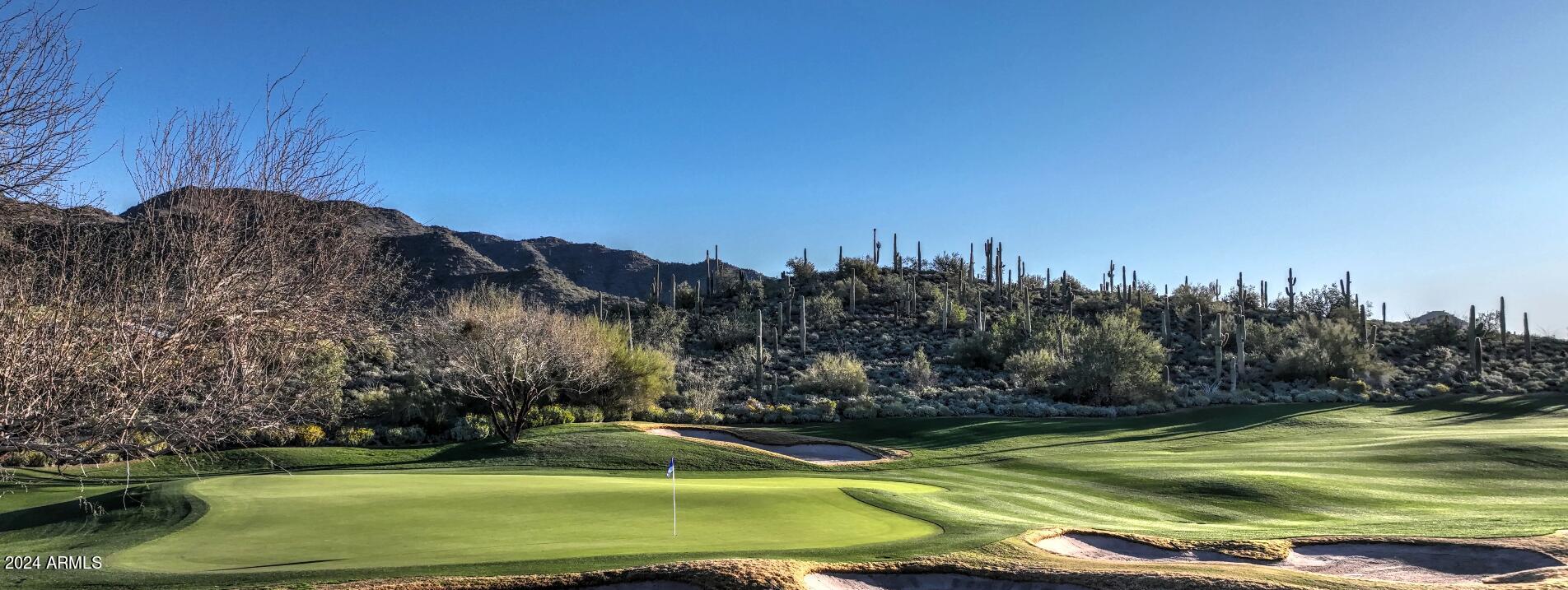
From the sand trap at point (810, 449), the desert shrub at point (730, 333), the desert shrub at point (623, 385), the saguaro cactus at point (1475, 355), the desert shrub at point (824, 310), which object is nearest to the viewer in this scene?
the sand trap at point (810, 449)

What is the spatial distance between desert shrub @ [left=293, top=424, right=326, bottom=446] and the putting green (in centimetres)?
1480

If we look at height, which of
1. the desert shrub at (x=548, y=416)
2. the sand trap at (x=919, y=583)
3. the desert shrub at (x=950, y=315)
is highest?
the desert shrub at (x=950, y=315)

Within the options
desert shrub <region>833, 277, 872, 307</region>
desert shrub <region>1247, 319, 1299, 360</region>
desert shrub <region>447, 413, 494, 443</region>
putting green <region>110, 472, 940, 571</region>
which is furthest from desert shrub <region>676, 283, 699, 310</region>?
putting green <region>110, 472, 940, 571</region>

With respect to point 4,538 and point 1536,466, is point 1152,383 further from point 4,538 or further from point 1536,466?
point 4,538

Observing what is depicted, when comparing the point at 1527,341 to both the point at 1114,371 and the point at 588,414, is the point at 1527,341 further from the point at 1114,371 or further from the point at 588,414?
the point at 588,414

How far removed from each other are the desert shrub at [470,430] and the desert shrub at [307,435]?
444 cm

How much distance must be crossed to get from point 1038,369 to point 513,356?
25.9m

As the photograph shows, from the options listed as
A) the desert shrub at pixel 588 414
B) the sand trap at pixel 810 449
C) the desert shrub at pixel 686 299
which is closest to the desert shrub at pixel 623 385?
the desert shrub at pixel 588 414

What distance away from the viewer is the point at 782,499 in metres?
16.4

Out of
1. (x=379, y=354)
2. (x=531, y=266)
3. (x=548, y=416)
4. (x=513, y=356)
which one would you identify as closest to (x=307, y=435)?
(x=513, y=356)

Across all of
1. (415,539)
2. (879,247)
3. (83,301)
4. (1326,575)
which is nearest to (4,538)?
(83,301)

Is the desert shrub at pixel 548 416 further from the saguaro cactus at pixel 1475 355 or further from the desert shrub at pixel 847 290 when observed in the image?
the saguaro cactus at pixel 1475 355

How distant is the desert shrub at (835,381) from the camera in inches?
1779

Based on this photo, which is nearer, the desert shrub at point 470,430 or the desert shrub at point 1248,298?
the desert shrub at point 470,430
